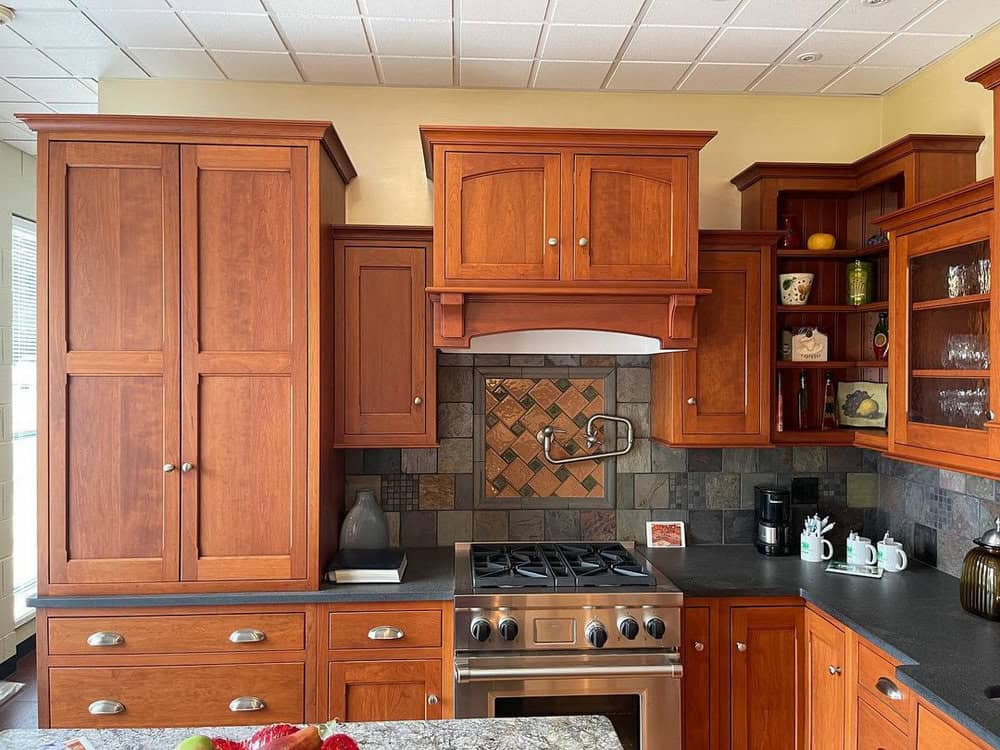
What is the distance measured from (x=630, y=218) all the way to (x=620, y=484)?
1173 mm

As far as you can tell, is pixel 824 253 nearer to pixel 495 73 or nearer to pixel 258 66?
pixel 495 73

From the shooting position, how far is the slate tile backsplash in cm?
320

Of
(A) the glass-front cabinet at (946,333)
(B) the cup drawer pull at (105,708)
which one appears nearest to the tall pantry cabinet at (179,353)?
(B) the cup drawer pull at (105,708)

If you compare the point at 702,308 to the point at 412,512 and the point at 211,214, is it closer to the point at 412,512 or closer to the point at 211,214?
the point at 412,512

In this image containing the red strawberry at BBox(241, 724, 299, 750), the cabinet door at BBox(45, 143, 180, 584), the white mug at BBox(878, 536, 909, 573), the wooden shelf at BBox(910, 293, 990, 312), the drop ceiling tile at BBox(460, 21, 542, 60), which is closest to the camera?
the red strawberry at BBox(241, 724, 299, 750)

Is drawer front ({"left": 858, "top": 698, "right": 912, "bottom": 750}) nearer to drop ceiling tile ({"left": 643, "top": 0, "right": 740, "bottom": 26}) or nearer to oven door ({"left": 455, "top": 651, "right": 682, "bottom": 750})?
oven door ({"left": 455, "top": 651, "right": 682, "bottom": 750})

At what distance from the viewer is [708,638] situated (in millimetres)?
2670

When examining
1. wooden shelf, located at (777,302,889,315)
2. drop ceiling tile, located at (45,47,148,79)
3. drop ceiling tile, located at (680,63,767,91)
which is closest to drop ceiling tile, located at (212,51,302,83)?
drop ceiling tile, located at (45,47,148,79)

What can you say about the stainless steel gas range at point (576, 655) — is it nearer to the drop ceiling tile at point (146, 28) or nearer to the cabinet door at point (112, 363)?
the cabinet door at point (112, 363)

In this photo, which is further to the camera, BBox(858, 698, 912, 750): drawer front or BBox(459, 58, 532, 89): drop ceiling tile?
BBox(459, 58, 532, 89): drop ceiling tile

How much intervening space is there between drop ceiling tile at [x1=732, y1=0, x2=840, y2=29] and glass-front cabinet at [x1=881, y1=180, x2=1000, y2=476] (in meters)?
0.73

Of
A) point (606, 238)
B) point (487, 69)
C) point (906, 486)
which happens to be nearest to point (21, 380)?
point (487, 69)

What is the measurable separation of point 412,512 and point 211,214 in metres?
1.44

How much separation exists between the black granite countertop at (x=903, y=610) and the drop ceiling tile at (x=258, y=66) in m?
2.48
